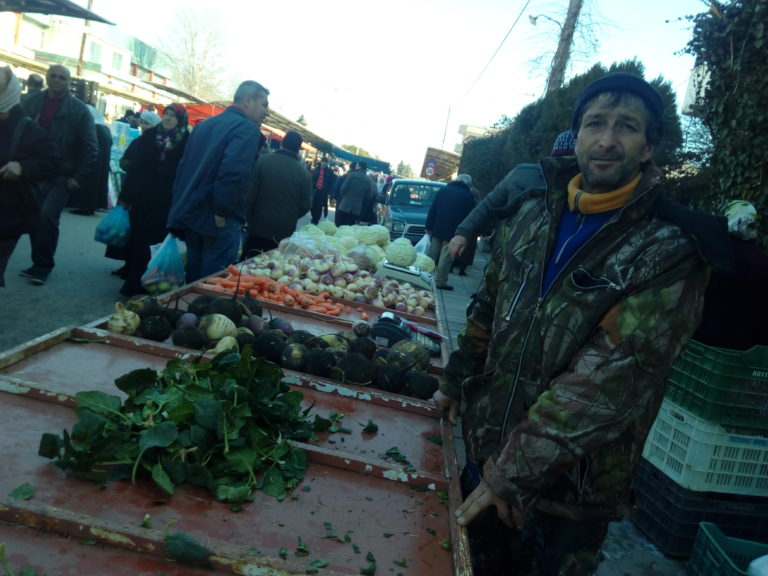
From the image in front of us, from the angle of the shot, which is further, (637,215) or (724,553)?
(724,553)

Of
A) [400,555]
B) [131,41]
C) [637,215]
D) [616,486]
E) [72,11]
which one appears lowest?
[400,555]

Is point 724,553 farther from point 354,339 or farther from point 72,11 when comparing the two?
point 72,11

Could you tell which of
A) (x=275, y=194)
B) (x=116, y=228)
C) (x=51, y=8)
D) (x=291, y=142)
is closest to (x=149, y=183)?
(x=116, y=228)

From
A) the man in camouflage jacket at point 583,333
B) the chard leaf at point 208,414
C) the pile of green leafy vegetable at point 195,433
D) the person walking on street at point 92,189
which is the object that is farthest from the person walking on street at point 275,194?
the person walking on street at point 92,189

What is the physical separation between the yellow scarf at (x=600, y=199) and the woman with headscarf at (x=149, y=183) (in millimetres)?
5490

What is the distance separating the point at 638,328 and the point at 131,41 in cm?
6506

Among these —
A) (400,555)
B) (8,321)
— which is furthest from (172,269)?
(400,555)

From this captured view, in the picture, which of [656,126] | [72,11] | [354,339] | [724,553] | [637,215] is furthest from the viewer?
[72,11]

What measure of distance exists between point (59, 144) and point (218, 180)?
255 cm

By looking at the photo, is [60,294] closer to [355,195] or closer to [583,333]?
[583,333]

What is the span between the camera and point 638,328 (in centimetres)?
173

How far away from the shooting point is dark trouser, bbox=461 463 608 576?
2.05m

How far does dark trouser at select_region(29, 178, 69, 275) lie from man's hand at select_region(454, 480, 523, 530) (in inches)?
251

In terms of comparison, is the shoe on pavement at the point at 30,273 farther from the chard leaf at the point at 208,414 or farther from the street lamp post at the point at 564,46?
the street lamp post at the point at 564,46
